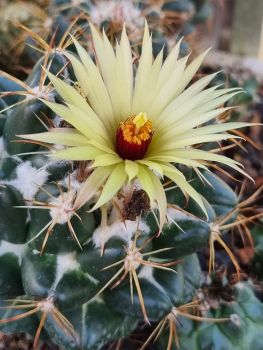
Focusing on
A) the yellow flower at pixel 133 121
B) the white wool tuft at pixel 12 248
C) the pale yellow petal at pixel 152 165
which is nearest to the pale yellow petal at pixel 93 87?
the yellow flower at pixel 133 121

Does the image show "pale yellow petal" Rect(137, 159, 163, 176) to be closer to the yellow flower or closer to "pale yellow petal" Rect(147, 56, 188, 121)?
the yellow flower

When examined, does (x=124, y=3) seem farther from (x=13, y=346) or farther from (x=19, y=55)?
(x=13, y=346)

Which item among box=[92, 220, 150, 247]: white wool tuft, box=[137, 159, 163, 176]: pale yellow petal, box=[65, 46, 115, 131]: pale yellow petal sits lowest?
box=[92, 220, 150, 247]: white wool tuft

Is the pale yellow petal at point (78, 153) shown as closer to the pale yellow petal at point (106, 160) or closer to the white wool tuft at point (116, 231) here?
the pale yellow petal at point (106, 160)

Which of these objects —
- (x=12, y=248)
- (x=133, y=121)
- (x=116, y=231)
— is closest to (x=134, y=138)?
(x=133, y=121)

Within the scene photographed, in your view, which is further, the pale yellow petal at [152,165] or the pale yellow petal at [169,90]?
the pale yellow petal at [169,90]

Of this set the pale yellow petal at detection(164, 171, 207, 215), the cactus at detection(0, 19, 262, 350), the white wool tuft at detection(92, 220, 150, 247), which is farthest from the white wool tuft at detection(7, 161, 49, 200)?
the pale yellow petal at detection(164, 171, 207, 215)

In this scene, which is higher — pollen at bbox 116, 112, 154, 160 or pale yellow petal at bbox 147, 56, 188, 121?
pale yellow petal at bbox 147, 56, 188, 121
